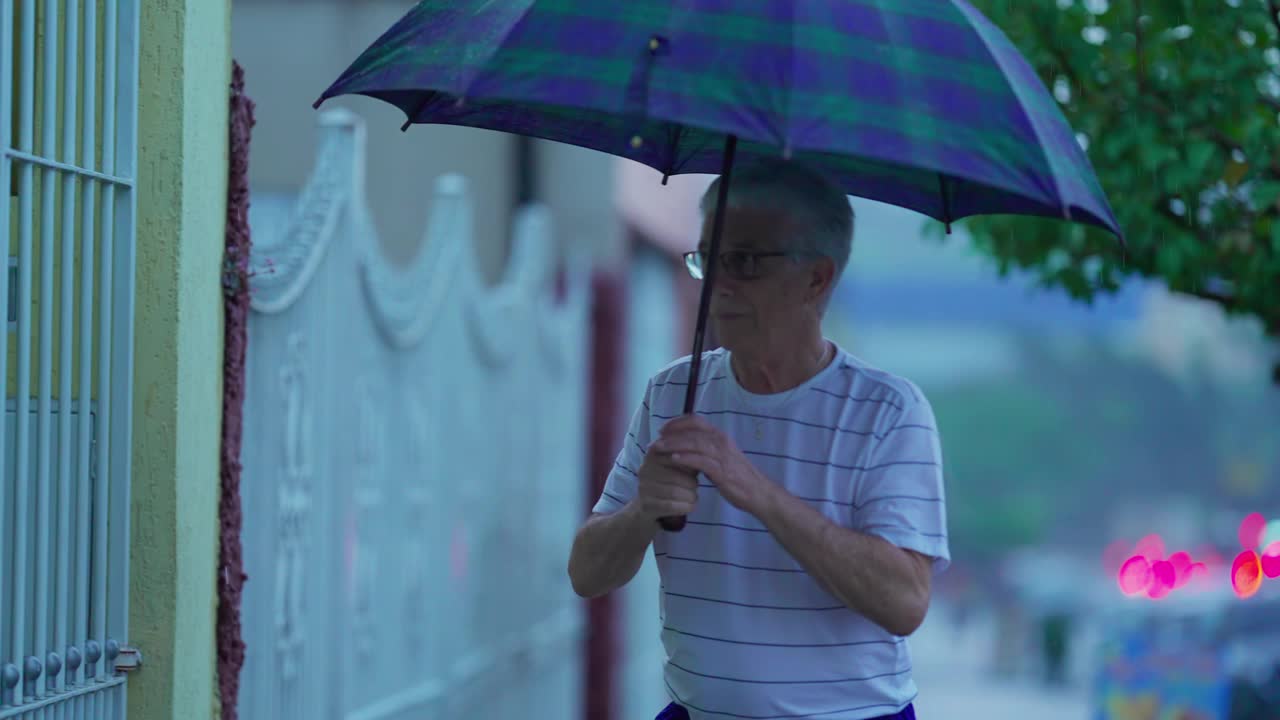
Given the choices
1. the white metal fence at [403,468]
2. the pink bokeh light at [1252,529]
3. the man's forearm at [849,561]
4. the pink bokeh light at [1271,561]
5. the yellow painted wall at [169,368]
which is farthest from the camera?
the pink bokeh light at [1252,529]

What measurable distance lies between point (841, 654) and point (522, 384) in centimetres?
568

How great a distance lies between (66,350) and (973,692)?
15.8 m

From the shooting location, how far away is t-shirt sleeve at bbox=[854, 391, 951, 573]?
9.41 ft

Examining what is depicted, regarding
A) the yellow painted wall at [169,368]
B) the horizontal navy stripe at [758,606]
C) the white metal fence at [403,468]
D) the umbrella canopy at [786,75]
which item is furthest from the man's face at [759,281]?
the white metal fence at [403,468]

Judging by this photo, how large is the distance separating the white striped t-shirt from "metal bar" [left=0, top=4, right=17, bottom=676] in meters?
1.21

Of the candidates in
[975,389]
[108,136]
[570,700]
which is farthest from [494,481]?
[975,389]

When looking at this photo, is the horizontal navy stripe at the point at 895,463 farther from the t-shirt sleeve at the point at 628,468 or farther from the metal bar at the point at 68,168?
the metal bar at the point at 68,168

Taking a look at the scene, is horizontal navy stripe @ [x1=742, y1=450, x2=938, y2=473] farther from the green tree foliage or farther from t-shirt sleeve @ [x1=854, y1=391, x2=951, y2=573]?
the green tree foliage

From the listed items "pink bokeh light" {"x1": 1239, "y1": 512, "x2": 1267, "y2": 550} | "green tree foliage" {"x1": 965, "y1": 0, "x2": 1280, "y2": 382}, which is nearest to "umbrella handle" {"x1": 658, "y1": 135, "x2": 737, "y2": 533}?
"green tree foliage" {"x1": 965, "y1": 0, "x2": 1280, "y2": 382}

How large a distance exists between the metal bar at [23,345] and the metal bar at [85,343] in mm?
185

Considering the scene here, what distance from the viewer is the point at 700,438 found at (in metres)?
2.85

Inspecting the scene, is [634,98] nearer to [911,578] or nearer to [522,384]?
[911,578]

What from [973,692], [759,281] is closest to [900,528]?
[759,281]

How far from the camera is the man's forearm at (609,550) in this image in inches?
117
